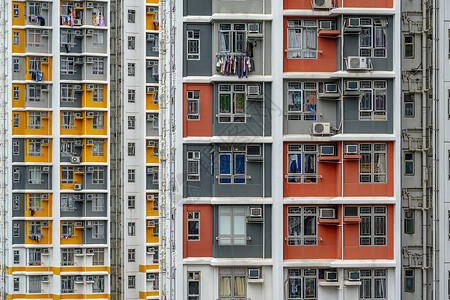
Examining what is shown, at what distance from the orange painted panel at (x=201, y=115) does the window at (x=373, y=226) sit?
Answer: 175 inches

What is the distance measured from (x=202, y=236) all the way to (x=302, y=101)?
165 inches

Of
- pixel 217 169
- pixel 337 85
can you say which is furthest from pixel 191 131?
pixel 337 85

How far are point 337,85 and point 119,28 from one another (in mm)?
21751

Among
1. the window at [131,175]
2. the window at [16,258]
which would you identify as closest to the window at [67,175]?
the window at [131,175]

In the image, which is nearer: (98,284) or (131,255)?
(98,284)

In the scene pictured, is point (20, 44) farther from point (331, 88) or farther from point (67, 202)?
point (331, 88)

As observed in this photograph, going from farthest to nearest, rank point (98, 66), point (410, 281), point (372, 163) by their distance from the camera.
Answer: point (98, 66) → point (410, 281) → point (372, 163)

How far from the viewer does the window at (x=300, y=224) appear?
26219mm

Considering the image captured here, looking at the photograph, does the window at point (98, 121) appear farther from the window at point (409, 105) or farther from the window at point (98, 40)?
the window at point (409, 105)

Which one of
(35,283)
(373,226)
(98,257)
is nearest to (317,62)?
(373,226)

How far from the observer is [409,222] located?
87.8 feet

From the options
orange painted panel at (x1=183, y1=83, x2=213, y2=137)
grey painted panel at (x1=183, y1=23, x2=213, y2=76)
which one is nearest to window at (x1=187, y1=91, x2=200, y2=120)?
orange painted panel at (x1=183, y1=83, x2=213, y2=137)

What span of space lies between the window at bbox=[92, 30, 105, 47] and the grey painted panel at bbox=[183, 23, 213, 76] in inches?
788

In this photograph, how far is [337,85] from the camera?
26234 mm
